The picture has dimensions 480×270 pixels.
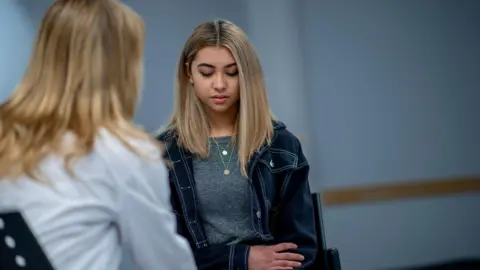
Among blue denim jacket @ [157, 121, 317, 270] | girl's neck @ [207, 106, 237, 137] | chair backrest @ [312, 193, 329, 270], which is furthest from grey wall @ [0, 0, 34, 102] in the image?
chair backrest @ [312, 193, 329, 270]

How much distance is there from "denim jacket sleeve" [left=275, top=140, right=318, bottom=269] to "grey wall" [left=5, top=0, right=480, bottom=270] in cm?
138

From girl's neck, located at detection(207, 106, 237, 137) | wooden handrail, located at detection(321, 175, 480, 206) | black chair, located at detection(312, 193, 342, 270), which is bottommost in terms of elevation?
wooden handrail, located at detection(321, 175, 480, 206)

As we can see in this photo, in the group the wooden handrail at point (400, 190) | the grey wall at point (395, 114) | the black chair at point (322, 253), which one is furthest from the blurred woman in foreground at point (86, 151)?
the wooden handrail at point (400, 190)

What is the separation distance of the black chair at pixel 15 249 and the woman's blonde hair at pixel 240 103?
688 mm

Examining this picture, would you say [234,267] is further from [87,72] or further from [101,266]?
[87,72]

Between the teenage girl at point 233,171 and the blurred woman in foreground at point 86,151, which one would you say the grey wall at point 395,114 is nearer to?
the teenage girl at point 233,171

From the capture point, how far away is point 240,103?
1.66 meters

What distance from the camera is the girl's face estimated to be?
1.62 metres

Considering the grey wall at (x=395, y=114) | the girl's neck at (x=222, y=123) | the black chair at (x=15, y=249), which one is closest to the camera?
the black chair at (x=15, y=249)

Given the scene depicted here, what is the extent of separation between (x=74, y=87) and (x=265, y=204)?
0.70 m

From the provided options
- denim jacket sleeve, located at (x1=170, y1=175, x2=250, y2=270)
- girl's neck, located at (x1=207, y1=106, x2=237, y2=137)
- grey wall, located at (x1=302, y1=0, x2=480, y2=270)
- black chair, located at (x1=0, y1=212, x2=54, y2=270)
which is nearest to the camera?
black chair, located at (x1=0, y1=212, x2=54, y2=270)

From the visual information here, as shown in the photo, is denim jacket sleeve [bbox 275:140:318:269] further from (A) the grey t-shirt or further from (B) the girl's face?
(B) the girl's face

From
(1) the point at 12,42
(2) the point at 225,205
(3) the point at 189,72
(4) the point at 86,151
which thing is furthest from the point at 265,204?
(1) the point at 12,42

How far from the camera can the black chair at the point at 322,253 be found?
1.77 m
